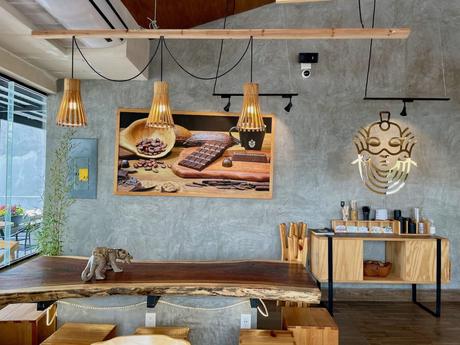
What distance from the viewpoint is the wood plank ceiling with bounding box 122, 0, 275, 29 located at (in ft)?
13.7

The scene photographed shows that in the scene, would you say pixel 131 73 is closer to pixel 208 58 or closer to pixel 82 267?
pixel 208 58

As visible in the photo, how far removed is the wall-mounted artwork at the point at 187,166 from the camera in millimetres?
5051

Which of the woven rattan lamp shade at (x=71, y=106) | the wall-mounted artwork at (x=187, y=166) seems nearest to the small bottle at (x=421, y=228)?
the wall-mounted artwork at (x=187, y=166)

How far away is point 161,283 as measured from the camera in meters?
2.44

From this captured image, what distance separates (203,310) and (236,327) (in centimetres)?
28

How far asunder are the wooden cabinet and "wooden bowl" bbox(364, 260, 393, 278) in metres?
0.08

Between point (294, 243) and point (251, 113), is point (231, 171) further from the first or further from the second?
point (251, 113)

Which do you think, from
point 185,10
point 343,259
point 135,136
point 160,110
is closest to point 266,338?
point 160,110

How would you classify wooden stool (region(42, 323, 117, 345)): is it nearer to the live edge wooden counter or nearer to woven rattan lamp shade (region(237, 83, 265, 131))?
the live edge wooden counter

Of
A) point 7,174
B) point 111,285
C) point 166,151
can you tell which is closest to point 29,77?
point 7,174

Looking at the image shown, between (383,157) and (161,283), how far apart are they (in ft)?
12.3

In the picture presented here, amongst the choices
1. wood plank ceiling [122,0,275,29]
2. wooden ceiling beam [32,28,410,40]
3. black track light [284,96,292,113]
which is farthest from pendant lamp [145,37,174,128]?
black track light [284,96,292,113]

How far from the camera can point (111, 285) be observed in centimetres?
241

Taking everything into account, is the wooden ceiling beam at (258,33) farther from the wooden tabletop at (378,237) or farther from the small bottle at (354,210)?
the small bottle at (354,210)
